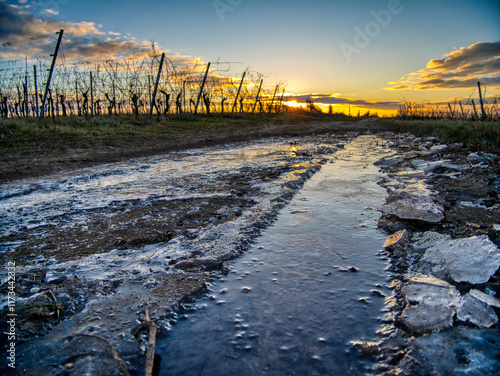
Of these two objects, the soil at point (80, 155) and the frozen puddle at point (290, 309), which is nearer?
the frozen puddle at point (290, 309)

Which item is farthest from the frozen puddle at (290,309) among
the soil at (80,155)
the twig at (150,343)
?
the soil at (80,155)

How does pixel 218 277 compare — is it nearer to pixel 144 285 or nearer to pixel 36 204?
pixel 144 285

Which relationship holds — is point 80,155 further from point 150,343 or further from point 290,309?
point 290,309

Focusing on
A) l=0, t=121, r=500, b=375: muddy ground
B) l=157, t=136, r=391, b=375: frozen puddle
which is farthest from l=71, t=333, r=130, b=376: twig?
l=157, t=136, r=391, b=375: frozen puddle

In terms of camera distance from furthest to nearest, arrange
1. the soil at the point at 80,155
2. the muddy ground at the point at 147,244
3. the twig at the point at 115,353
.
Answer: the soil at the point at 80,155, the muddy ground at the point at 147,244, the twig at the point at 115,353

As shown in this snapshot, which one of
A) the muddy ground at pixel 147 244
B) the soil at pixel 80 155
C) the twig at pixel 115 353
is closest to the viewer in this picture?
the twig at pixel 115 353

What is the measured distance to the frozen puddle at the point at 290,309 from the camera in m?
1.17

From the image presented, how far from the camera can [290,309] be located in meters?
1.48

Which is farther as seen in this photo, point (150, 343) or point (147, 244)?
point (147, 244)

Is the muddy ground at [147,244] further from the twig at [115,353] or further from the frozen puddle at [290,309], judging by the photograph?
the frozen puddle at [290,309]

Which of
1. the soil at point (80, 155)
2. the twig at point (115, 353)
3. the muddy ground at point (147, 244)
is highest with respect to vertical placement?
the soil at point (80, 155)

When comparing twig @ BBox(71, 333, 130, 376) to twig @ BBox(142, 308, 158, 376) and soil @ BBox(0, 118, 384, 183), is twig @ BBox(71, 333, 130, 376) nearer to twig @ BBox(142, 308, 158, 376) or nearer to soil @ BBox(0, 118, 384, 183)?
twig @ BBox(142, 308, 158, 376)

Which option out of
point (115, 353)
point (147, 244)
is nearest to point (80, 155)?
point (147, 244)

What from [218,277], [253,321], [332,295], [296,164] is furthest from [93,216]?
[296,164]
